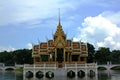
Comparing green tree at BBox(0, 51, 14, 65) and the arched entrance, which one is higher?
green tree at BBox(0, 51, 14, 65)

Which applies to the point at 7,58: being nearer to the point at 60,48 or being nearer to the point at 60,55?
the point at 60,55

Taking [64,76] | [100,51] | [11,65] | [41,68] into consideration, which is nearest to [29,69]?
[41,68]

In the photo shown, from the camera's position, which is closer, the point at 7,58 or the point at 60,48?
the point at 60,48

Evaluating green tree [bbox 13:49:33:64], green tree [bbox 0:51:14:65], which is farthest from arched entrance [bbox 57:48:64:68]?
green tree [bbox 0:51:14:65]

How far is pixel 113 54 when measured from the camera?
99.2 metres

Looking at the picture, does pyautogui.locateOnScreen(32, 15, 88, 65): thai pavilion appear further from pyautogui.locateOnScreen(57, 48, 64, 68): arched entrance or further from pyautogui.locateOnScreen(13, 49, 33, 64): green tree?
pyautogui.locateOnScreen(13, 49, 33, 64): green tree

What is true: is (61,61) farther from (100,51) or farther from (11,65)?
(11,65)

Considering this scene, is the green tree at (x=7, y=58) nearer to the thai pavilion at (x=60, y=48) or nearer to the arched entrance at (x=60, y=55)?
the thai pavilion at (x=60, y=48)

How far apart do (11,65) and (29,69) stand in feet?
171

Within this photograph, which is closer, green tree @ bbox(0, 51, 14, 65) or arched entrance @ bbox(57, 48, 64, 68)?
arched entrance @ bbox(57, 48, 64, 68)

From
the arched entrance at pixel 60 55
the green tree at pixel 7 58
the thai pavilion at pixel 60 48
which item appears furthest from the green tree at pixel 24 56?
the arched entrance at pixel 60 55

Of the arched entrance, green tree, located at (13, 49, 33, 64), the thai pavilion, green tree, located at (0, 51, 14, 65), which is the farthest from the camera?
green tree, located at (0, 51, 14, 65)

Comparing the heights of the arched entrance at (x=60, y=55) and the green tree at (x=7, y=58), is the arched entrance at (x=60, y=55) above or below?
below

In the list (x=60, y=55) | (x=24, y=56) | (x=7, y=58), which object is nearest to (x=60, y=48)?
(x=60, y=55)
